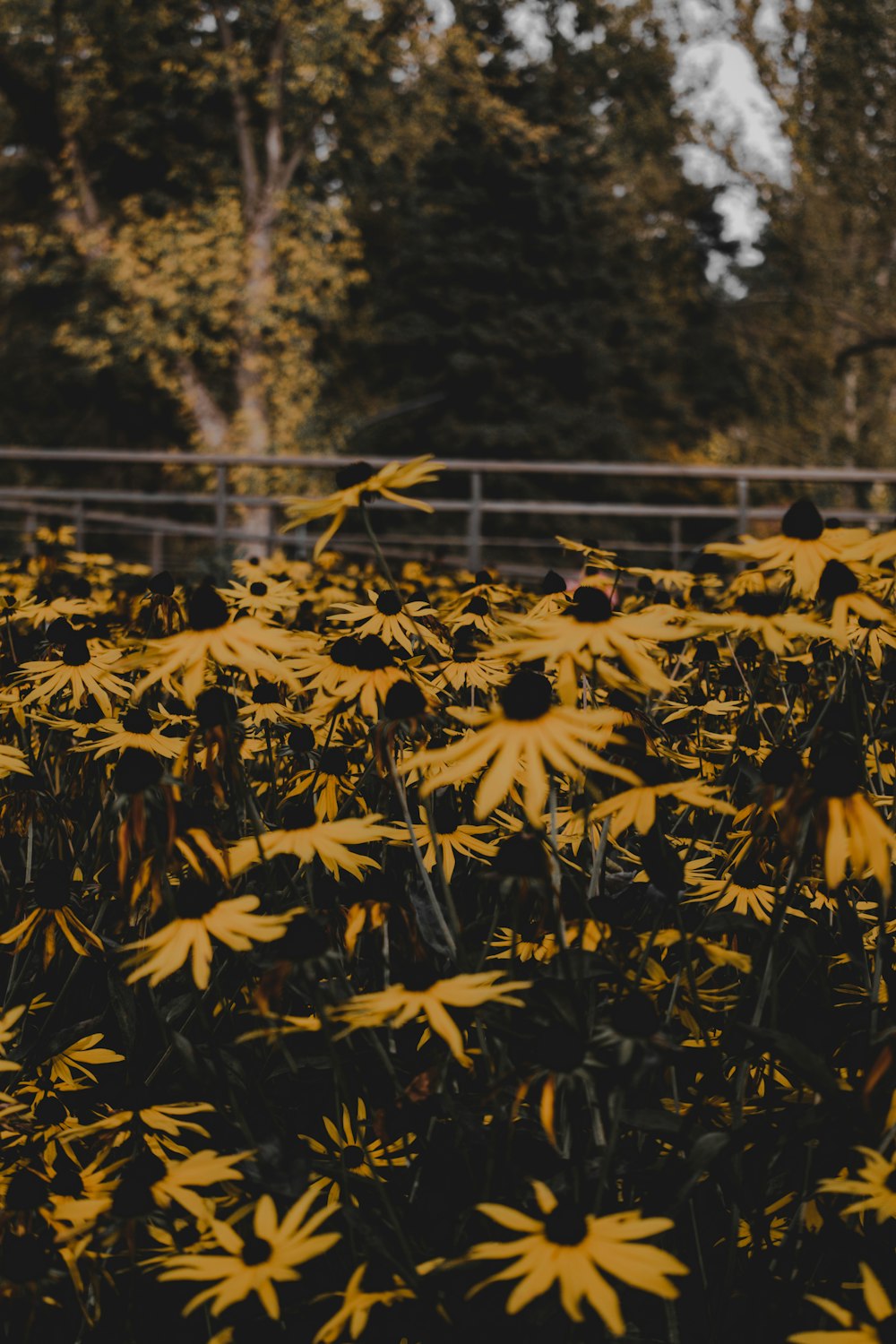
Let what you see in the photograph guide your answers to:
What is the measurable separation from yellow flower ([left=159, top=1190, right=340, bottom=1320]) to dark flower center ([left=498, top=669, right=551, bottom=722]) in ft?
1.66

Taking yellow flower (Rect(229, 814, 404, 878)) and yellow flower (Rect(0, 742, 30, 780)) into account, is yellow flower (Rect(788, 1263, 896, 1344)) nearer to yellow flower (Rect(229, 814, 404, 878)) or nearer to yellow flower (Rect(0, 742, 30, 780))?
yellow flower (Rect(229, 814, 404, 878))

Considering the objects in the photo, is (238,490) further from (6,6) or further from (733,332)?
(733,332)

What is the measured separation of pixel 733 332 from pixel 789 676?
22325 millimetres

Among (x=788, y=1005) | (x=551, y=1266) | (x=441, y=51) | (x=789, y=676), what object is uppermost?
(x=441, y=51)

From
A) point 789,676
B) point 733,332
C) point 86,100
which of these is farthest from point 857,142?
point 789,676

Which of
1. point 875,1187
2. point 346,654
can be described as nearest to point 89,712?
point 346,654

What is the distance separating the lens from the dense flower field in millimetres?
1044

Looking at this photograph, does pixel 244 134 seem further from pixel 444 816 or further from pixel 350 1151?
pixel 350 1151

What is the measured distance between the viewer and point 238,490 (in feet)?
50.1

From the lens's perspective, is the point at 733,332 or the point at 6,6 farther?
the point at 733,332

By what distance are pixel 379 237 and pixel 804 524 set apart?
20.9m

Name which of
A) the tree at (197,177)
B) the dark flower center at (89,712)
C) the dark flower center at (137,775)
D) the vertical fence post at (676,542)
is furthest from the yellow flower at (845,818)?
the tree at (197,177)

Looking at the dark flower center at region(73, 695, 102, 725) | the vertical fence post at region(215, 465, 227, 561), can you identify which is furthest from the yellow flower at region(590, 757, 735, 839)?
the vertical fence post at region(215, 465, 227, 561)

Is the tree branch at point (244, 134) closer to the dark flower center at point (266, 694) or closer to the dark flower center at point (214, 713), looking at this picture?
the dark flower center at point (266, 694)
